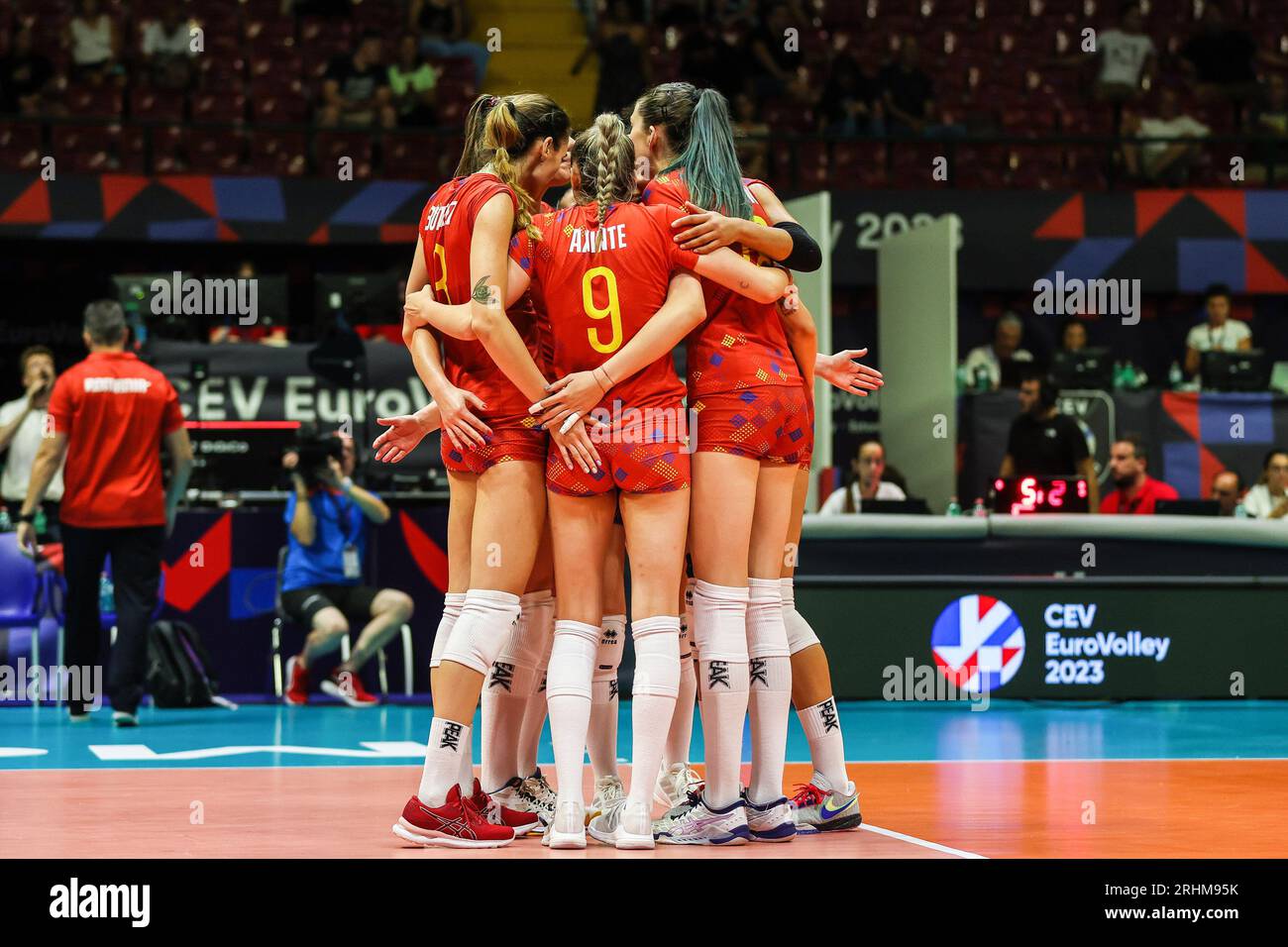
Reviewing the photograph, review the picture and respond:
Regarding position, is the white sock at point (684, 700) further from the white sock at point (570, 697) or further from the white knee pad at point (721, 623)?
the white sock at point (570, 697)

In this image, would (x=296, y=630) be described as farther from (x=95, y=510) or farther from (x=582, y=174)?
(x=582, y=174)

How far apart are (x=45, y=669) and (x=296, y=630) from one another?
1.36 meters

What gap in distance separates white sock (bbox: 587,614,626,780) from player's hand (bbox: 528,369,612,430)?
68cm

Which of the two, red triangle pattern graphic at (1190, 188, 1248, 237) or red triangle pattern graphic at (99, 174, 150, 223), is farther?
red triangle pattern graphic at (1190, 188, 1248, 237)

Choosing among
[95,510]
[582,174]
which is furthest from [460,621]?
[95,510]

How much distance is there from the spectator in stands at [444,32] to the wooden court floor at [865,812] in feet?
34.4

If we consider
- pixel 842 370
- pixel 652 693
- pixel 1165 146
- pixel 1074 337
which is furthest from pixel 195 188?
pixel 652 693

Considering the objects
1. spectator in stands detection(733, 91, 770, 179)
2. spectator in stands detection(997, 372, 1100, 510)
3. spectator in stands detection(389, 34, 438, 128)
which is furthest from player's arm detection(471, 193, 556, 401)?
spectator in stands detection(389, 34, 438, 128)

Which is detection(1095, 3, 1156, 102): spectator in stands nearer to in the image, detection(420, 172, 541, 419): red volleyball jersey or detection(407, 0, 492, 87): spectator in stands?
detection(407, 0, 492, 87): spectator in stands

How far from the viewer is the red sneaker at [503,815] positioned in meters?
4.57

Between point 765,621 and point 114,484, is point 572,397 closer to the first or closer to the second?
point 765,621

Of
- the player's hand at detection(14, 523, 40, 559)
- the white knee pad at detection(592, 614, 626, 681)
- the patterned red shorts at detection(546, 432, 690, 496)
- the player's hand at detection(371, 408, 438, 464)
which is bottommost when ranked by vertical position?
the white knee pad at detection(592, 614, 626, 681)

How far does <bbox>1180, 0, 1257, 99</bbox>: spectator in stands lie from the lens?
15.8 metres

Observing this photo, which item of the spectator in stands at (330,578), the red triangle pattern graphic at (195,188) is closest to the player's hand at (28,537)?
the spectator in stands at (330,578)
